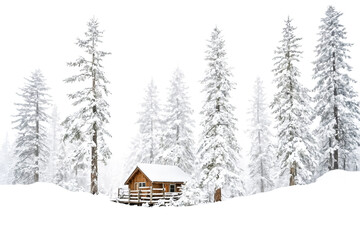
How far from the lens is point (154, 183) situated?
1097 inches

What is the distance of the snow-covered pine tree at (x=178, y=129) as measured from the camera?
31.8 m

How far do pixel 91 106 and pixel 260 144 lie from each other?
22992 mm

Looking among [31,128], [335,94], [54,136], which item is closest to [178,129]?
[31,128]

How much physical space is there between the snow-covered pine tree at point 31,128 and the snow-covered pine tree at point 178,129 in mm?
14808

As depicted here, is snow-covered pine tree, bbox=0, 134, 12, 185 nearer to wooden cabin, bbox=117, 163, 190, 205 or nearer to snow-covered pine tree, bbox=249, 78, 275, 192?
wooden cabin, bbox=117, 163, 190, 205

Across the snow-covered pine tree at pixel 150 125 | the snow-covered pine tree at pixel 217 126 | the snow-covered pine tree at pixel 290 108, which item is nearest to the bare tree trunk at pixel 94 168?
the snow-covered pine tree at pixel 217 126

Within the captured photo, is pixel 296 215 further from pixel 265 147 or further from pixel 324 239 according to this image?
pixel 265 147

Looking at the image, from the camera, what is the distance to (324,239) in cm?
689

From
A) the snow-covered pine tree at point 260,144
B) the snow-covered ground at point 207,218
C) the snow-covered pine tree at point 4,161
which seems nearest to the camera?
the snow-covered ground at point 207,218

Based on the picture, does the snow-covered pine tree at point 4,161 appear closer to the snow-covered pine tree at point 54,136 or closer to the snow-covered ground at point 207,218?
the snow-covered pine tree at point 54,136

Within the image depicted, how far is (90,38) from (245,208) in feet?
64.9

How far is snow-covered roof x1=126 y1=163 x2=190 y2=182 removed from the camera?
27672 millimetres

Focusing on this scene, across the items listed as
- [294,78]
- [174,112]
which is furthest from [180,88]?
[294,78]

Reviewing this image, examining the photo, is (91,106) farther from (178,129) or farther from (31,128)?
(178,129)
